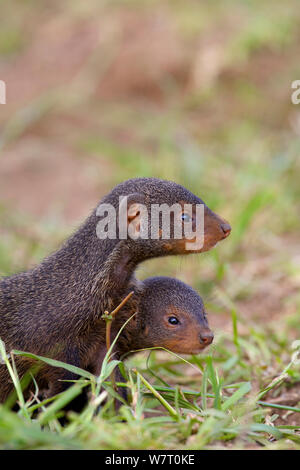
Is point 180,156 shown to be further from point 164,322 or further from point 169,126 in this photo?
point 164,322

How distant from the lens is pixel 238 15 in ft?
35.0

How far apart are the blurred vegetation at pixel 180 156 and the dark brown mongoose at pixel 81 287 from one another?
407mm

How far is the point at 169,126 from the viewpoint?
880 cm

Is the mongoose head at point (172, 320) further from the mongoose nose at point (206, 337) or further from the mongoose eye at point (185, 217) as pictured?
the mongoose eye at point (185, 217)

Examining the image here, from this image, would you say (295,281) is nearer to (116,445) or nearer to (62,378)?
(62,378)

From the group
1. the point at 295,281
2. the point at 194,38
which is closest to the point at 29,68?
the point at 194,38

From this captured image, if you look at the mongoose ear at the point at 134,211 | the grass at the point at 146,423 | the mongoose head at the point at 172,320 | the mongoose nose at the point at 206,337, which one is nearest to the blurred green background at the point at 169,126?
the mongoose head at the point at 172,320

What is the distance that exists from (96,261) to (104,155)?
17.6 feet

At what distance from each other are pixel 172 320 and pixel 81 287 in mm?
489

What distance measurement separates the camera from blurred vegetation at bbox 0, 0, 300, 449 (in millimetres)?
2846

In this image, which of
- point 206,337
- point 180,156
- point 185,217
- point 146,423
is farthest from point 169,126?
point 146,423

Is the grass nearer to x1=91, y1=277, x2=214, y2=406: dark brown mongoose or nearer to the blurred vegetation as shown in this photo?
the blurred vegetation

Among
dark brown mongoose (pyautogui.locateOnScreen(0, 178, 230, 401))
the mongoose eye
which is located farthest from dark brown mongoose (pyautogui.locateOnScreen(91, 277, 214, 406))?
the mongoose eye

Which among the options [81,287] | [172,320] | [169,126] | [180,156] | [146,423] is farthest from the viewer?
[169,126]
